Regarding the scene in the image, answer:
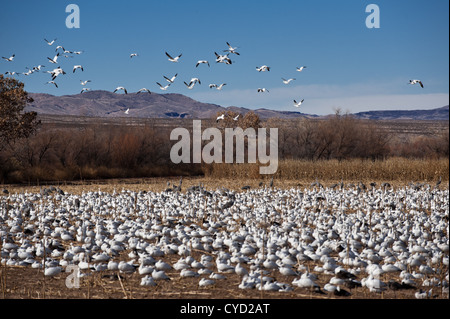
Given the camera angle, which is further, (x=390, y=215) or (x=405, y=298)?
(x=390, y=215)

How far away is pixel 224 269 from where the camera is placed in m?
7.78

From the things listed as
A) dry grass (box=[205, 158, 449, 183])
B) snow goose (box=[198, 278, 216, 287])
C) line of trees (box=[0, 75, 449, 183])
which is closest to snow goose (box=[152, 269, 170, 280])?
snow goose (box=[198, 278, 216, 287])

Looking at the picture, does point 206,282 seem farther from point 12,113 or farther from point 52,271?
point 12,113

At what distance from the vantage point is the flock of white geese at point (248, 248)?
734cm

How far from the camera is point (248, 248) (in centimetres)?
866

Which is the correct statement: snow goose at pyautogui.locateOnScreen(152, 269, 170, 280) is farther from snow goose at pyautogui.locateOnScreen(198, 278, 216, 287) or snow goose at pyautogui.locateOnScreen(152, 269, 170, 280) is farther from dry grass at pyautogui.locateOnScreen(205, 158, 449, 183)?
Answer: dry grass at pyautogui.locateOnScreen(205, 158, 449, 183)

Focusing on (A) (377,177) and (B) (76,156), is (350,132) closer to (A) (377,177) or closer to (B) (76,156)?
(A) (377,177)

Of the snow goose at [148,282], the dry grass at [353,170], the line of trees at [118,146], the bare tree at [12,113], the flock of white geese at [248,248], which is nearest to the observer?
the snow goose at [148,282]

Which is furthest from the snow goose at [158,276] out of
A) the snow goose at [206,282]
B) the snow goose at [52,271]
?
the snow goose at [52,271]

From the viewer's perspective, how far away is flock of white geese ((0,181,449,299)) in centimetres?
734

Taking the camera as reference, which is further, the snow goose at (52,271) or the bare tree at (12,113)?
the bare tree at (12,113)

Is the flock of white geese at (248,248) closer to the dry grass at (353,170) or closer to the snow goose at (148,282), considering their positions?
the snow goose at (148,282)

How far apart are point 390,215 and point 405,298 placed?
5984mm
